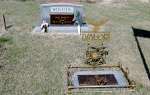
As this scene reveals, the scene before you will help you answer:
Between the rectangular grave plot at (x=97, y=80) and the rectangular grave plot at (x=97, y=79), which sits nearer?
the rectangular grave plot at (x=97, y=79)

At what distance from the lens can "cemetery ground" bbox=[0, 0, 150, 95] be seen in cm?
1852

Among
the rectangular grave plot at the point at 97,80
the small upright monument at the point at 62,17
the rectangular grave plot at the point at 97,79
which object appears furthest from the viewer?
the small upright monument at the point at 62,17

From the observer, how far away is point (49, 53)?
23.5 meters

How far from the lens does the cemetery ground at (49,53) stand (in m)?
18.5

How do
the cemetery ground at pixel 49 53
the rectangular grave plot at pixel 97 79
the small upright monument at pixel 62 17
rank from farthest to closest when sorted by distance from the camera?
the small upright monument at pixel 62 17 → the cemetery ground at pixel 49 53 → the rectangular grave plot at pixel 97 79

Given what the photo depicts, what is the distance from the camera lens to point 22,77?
19.4 meters

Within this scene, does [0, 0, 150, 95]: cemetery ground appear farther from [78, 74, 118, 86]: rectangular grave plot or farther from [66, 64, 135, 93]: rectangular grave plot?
[78, 74, 118, 86]: rectangular grave plot

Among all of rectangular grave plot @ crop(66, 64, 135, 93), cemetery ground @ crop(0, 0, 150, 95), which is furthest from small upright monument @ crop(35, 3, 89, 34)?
rectangular grave plot @ crop(66, 64, 135, 93)

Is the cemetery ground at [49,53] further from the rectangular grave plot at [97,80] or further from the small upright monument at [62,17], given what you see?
the small upright monument at [62,17]

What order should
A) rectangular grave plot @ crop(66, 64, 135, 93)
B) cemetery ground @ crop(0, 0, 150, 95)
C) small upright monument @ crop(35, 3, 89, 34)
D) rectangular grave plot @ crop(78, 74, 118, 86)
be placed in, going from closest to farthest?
1. rectangular grave plot @ crop(66, 64, 135, 93)
2. rectangular grave plot @ crop(78, 74, 118, 86)
3. cemetery ground @ crop(0, 0, 150, 95)
4. small upright monument @ crop(35, 3, 89, 34)

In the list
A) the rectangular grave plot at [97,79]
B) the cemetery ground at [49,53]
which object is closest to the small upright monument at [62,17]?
the cemetery ground at [49,53]

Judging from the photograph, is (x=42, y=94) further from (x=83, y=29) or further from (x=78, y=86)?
(x=83, y=29)

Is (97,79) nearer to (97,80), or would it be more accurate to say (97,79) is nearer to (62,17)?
(97,80)

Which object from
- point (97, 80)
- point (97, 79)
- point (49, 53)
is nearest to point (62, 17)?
point (49, 53)
